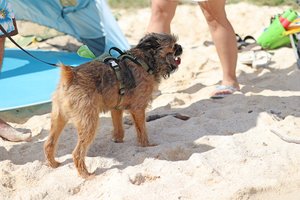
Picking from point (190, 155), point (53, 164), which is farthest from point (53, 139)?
point (190, 155)

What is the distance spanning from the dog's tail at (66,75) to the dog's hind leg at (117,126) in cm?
66

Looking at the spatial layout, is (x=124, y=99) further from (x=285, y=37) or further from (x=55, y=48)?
(x=55, y=48)

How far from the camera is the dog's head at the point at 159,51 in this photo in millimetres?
3725

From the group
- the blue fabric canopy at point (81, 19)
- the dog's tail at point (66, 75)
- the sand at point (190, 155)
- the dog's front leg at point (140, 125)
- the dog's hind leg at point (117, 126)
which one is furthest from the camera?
the blue fabric canopy at point (81, 19)

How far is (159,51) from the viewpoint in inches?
147

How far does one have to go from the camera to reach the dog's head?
372 cm

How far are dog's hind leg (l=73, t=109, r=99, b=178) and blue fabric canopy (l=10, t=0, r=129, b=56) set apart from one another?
287cm

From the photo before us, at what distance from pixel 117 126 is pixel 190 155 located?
61cm

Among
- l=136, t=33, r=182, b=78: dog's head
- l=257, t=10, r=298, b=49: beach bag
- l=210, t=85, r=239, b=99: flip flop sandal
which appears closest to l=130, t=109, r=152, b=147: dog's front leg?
l=136, t=33, r=182, b=78: dog's head

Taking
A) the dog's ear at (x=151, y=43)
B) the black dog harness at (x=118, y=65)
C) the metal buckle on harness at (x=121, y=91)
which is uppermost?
the dog's ear at (x=151, y=43)

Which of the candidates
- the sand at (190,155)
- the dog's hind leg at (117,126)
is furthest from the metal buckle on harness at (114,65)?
the sand at (190,155)

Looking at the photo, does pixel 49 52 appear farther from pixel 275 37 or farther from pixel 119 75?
pixel 119 75

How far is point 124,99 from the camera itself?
3.58 m

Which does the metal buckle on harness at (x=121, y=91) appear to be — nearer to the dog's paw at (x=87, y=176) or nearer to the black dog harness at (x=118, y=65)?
the black dog harness at (x=118, y=65)
